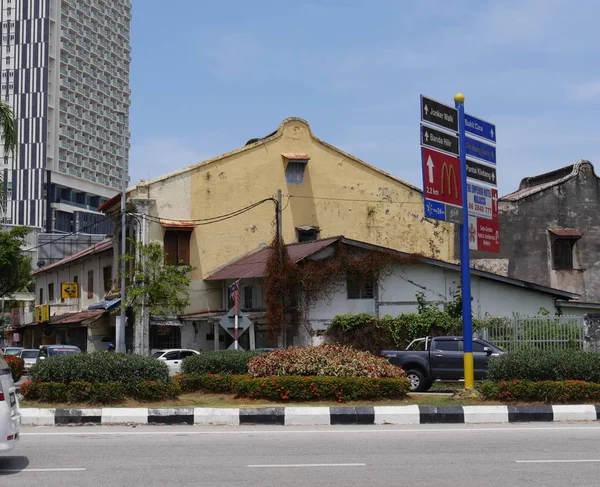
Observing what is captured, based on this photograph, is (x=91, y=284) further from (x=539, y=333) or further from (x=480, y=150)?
(x=480, y=150)

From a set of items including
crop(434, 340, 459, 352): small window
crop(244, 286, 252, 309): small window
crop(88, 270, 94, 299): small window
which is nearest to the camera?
crop(434, 340, 459, 352): small window

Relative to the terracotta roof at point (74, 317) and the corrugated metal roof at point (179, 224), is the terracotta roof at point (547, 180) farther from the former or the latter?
the terracotta roof at point (74, 317)

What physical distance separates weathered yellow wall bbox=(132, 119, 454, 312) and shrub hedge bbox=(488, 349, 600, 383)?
25467 mm

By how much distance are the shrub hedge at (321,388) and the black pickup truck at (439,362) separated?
301 inches

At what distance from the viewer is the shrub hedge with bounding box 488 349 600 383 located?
17.9 metres

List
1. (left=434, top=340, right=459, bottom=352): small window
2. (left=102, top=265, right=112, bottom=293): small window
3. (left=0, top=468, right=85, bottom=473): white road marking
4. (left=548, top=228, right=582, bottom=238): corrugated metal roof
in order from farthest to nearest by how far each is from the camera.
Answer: (left=102, top=265, right=112, bottom=293): small window
(left=548, top=228, right=582, bottom=238): corrugated metal roof
(left=434, top=340, right=459, bottom=352): small window
(left=0, top=468, right=85, bottom=473): white road marking

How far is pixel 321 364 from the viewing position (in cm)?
1873

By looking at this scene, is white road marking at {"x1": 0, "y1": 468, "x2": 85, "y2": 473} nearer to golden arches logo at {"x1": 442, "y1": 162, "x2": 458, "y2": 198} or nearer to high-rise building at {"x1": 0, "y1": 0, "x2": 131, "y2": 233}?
golden arches logo at {"x1": 442, "y1": 162, "x2": 458, "y2": 198}

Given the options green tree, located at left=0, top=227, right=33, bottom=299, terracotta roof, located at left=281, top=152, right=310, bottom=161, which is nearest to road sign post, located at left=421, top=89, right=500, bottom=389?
terracotta roof, located at left=281, top=152, right=310, bottom=161

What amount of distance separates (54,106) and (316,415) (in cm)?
10712

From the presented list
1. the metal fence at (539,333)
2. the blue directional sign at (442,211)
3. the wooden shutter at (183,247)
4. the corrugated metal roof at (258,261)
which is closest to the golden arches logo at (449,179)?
the blue directional sign at (442,211)

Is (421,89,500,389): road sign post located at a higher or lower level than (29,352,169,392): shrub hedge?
higher

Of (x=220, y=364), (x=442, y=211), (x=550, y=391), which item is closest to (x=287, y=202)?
(x=220, y=364)

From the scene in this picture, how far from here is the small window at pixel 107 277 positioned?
48431 millimetres
